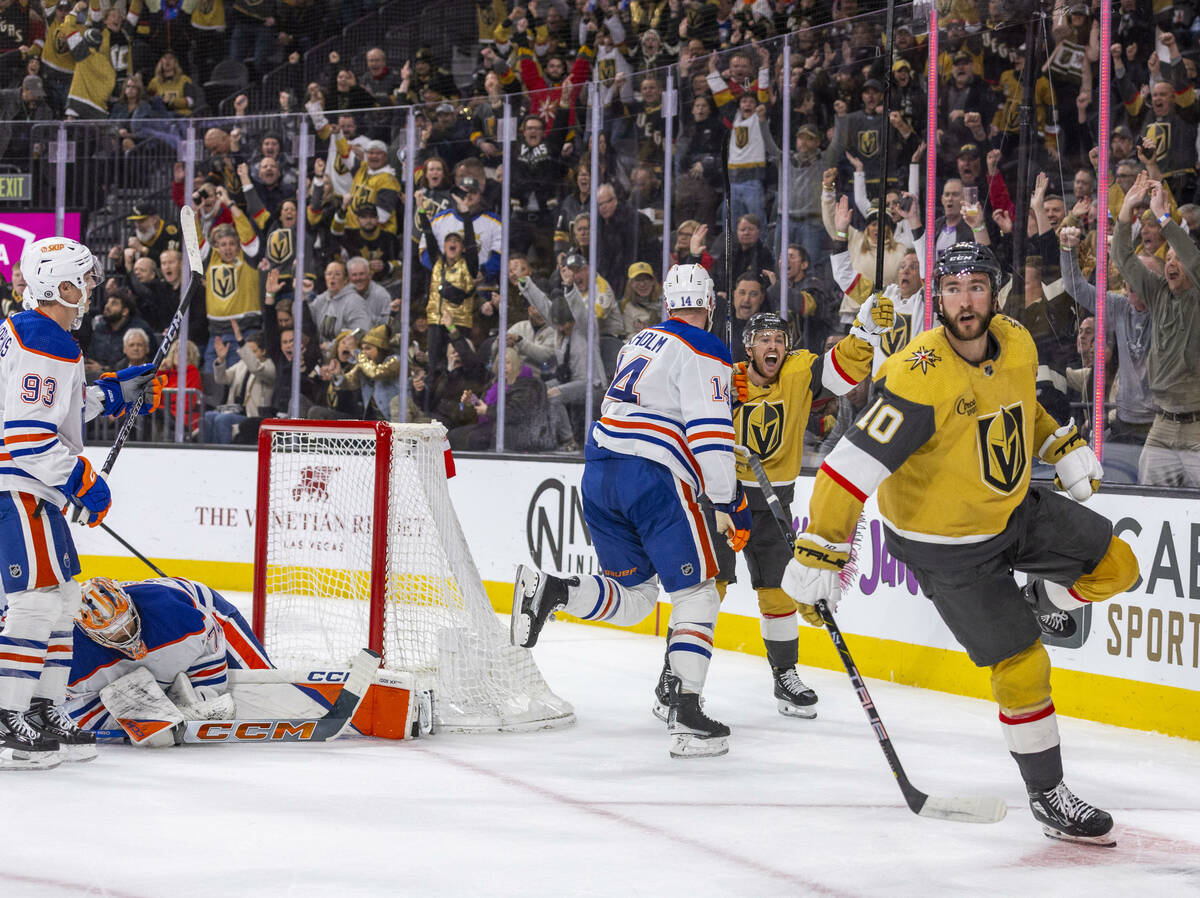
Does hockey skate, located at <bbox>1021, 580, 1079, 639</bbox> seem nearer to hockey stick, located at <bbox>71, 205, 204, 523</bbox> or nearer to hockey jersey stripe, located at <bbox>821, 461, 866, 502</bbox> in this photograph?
hockey jersey stripe, located at <bbox>821, 461, 866, 502</bbox>

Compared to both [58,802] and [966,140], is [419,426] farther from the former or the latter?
[966,140]

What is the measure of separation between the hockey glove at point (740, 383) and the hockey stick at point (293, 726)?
4.21 feet

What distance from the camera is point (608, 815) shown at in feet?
9.25

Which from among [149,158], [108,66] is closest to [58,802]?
[149,158]

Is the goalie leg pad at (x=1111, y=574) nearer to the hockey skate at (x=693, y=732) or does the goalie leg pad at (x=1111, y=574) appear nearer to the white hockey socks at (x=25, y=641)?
the hockey skate at (x=693, y=732)

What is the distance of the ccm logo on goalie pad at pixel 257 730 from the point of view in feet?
11.3

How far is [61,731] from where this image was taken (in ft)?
10.6

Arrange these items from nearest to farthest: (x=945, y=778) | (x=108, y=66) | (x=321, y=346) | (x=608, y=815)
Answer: (x=608, y=815) → (x=945, y=778) → (x=321, y=346) → (x=108, y=66)

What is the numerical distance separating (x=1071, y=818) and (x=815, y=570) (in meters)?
0.69

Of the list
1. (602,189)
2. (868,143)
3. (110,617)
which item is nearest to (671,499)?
(110,617)

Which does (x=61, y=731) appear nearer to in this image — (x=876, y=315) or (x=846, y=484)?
(x=846, y=484)

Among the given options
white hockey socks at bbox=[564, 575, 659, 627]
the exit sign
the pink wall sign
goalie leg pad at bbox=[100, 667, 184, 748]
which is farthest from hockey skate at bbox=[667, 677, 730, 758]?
the exit sign

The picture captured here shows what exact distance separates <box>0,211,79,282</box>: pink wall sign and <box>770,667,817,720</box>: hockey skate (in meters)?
5.31

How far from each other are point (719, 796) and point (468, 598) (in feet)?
3.60
